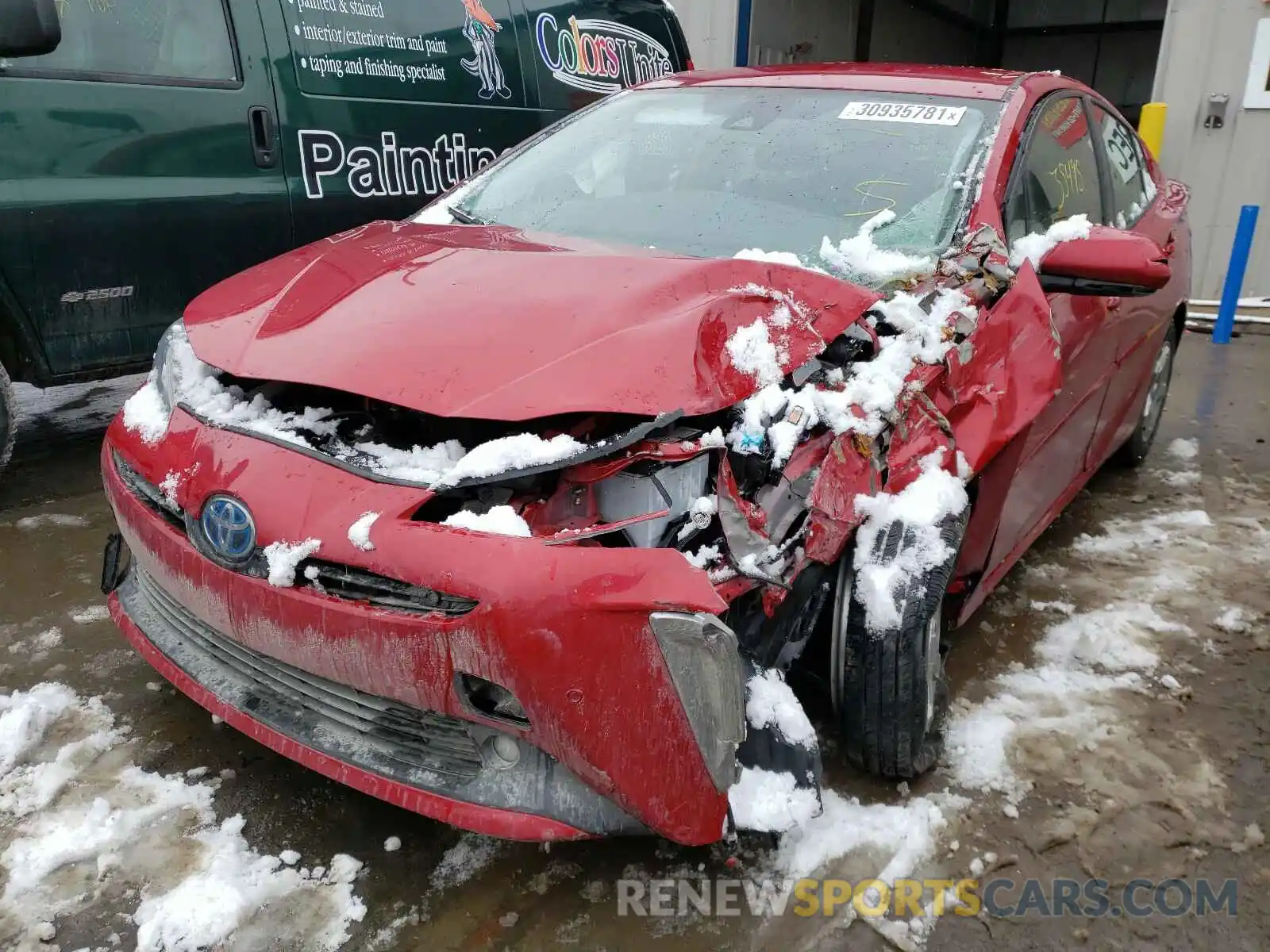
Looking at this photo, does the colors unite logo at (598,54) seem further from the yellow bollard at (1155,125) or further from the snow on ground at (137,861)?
the yellow bollard at (1155,125)

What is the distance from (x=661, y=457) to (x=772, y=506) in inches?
10.1

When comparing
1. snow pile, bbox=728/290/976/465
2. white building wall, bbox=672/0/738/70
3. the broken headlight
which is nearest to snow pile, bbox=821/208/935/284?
snow pile, bbox=728/290/976/465

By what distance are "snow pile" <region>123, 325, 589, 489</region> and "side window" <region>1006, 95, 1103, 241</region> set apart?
159cm

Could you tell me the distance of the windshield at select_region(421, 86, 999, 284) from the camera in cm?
249

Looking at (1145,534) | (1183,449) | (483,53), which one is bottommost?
(1183,449)

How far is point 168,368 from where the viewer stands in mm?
2240

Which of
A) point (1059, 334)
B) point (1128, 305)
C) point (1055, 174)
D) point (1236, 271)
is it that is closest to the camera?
point (1059, 334)

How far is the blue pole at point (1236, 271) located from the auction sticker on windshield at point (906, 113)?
5.31 metres

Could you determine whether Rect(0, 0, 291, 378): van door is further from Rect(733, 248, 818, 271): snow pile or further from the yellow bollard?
the yellow bollard

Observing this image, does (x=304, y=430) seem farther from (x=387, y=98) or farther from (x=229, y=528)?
(x=387, y=98)

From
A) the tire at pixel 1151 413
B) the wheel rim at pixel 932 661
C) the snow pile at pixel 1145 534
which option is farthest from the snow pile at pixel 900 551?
the tire at pixel 1151 413

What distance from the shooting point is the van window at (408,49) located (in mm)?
4008

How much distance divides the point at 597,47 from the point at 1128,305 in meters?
3.39

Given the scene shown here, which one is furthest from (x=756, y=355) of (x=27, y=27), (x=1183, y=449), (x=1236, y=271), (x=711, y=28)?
(x=711, y=28)
